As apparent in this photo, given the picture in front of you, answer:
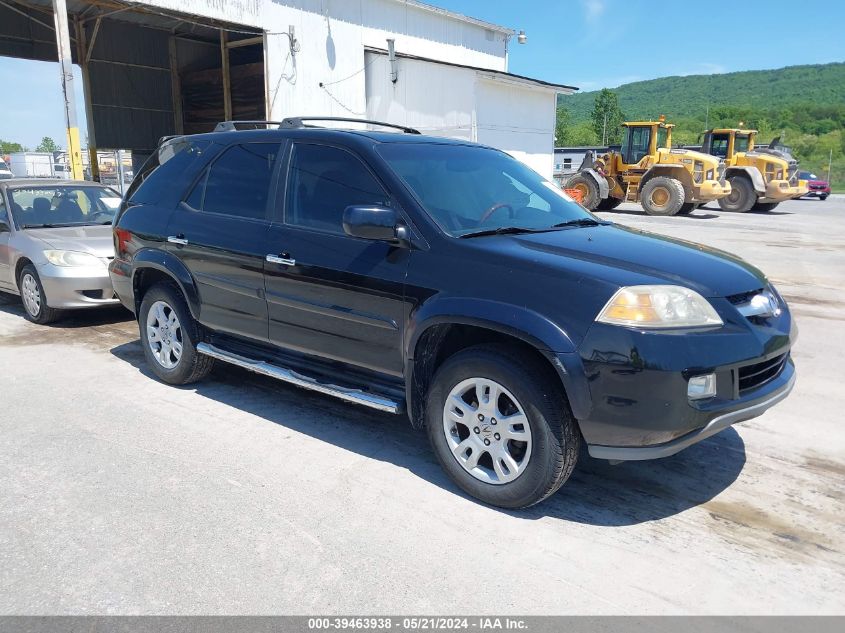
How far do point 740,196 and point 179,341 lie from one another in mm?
23527

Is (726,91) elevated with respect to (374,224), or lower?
elevated

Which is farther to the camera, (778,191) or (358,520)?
(778,191)

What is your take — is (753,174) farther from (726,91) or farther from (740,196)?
(726,91)

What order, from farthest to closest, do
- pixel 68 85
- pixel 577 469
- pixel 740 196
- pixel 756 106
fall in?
1. pixel 756 106
2. pixel 740 196
3. pixel 68 85
4. pixel 577 469

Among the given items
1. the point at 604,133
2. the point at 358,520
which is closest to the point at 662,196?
the point at 358,520

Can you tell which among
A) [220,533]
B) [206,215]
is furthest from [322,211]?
[220,533]

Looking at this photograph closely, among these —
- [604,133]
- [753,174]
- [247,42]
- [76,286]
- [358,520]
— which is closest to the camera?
[358,520]

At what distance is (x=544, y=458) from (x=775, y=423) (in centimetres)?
229

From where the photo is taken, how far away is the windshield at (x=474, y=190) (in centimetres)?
385

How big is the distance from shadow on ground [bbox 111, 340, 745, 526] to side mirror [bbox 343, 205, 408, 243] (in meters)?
1.34

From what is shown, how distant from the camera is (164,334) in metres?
5.35

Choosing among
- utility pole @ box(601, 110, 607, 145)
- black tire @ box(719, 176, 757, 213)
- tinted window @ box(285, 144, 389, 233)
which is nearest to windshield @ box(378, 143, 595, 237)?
tinted window @ box(285, 144, 389, 233)

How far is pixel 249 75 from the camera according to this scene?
21.3m

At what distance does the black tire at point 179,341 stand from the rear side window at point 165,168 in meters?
0.76
